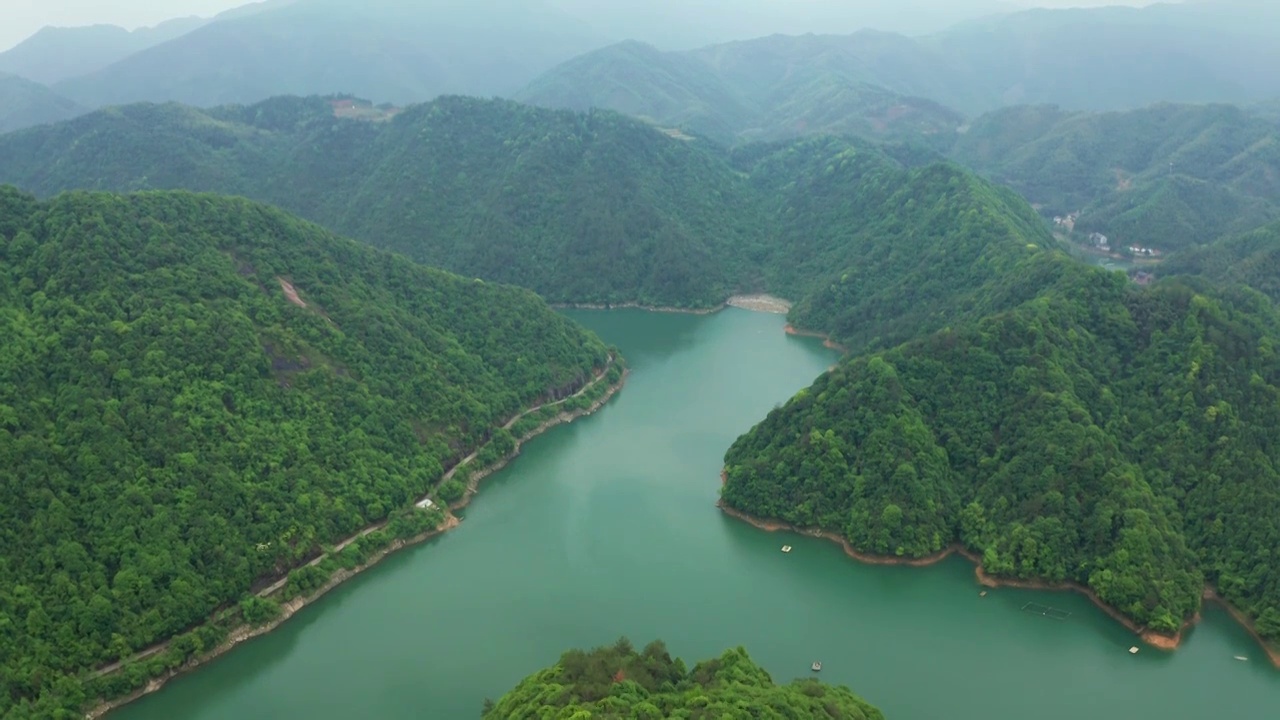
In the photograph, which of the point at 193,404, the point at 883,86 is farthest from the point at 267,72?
the point at 193,404

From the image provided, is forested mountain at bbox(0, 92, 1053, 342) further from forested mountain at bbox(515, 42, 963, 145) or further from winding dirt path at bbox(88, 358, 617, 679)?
forested mountain at bbox(515, 42, 963, 145)

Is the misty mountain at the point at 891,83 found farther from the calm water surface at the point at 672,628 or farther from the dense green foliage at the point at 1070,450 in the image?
the calm water surface at the point at 672,628

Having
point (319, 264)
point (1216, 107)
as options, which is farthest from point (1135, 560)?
point (1216, 107)

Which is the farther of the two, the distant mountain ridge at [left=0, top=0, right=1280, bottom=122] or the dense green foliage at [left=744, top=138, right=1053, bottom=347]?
the distant mountain ridge at [left=0, top=0, right=1280, bottom=122]

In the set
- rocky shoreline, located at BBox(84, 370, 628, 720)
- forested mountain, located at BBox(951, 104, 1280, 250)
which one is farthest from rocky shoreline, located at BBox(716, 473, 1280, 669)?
forested mountain, located at BBox(951, 104, 1280, 250)

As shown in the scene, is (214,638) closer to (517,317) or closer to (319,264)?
(319,264)
